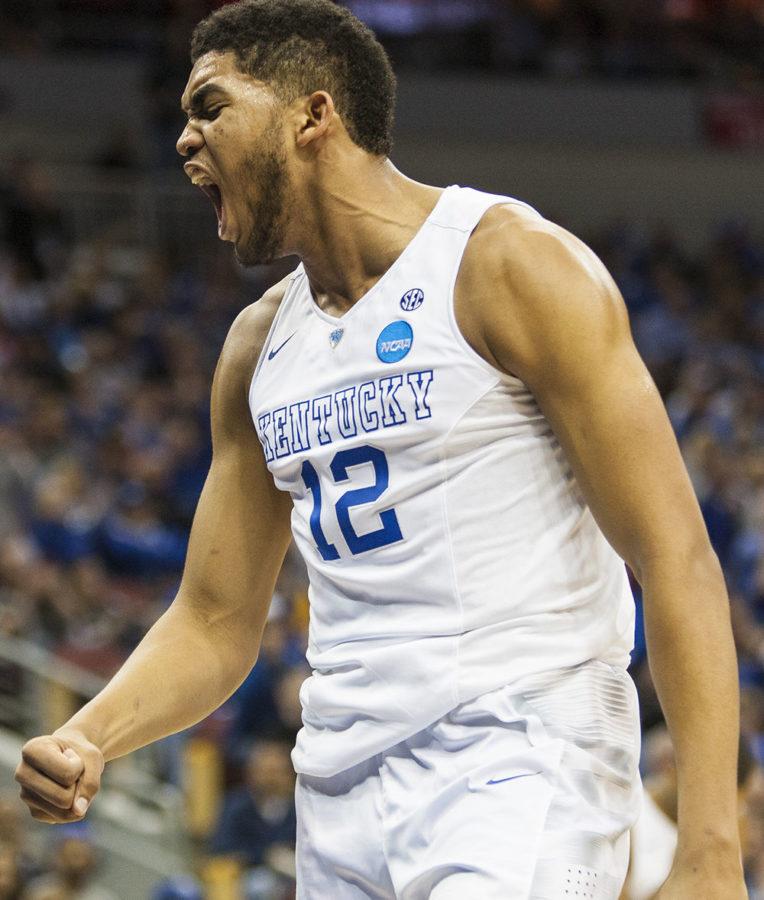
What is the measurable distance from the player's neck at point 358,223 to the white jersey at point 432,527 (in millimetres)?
47

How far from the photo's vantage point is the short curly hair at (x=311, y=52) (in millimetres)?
2275

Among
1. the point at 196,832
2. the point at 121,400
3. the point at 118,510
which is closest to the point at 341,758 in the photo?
the point at 196,832

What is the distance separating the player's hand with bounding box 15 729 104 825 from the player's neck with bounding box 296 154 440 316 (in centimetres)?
75

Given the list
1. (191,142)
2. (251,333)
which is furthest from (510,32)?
(191,142)

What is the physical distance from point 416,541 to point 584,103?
1409cm

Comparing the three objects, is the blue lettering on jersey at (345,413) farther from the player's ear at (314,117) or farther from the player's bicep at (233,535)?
the player's ear at (314,117)

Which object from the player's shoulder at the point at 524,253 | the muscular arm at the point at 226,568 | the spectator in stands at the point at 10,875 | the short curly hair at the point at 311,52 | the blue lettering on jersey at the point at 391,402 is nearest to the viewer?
the player's shoulder at the point at 524,253

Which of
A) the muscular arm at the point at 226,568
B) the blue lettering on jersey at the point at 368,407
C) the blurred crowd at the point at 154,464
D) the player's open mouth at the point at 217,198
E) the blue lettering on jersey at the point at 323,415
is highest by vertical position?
the player's open mouth at the point at 217,198

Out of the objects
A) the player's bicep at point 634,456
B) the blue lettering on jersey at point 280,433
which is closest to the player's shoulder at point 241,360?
the blue lettering on jersey at point 280,433

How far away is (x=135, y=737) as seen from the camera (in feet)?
→ 7.85

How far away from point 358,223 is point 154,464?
6.94 metres

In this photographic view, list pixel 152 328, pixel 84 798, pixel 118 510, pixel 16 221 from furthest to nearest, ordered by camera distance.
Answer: pixel 16 221, pixel 152 328, pixel 118 510, pixel 84 798

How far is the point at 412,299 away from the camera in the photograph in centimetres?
221

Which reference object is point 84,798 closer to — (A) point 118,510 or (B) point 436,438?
(B) point 436,438
